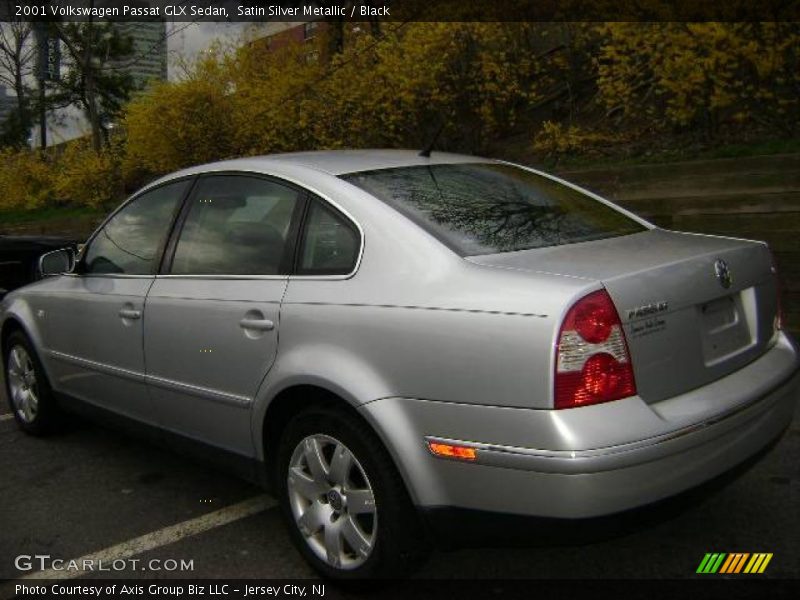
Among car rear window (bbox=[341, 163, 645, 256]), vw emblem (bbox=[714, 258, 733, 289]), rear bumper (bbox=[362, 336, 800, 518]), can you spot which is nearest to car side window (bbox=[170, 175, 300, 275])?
car rear window (bbox=[341, 163, 645, 256])

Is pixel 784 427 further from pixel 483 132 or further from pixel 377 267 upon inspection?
pixel 483 132

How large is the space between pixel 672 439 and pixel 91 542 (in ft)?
7.87

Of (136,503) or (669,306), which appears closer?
(669,306)

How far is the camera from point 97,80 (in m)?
28.4

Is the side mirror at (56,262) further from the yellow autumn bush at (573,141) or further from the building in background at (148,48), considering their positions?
the building in background at (148,48)

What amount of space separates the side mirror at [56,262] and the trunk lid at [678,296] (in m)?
2.96

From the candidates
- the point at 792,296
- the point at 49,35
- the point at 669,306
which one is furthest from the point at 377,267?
the point at 49,35

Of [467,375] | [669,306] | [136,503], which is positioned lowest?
[136,503]

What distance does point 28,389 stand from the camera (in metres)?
4.83

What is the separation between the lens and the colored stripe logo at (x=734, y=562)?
2.85 metres

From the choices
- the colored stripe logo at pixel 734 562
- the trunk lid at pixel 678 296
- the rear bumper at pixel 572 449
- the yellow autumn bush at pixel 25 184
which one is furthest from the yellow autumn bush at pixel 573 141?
the yellow autumn bush at pixel 25 184

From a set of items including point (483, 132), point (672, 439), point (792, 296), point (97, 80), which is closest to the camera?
point (672, 439)

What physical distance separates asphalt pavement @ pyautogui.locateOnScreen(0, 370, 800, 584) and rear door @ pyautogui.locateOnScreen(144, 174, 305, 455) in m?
0.42

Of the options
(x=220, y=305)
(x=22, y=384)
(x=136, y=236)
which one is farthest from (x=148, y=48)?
(x=220, y=305)
